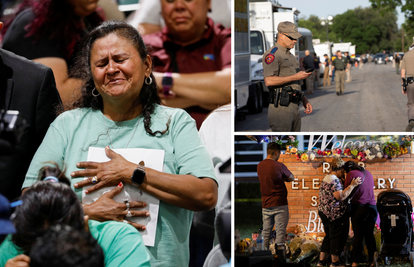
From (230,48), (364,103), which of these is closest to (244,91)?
(230,48)

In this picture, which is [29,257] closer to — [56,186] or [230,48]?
[56,186]

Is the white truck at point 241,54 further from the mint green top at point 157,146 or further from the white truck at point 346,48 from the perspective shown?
the mint green top at point 157,146

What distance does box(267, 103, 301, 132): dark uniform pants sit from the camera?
11.3ft

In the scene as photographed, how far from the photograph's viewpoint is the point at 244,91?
11.5ft

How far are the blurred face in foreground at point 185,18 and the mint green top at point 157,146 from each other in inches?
36.0

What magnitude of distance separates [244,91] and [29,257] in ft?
7.74

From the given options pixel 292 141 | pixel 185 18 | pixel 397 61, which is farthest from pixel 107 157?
pixel 397 61

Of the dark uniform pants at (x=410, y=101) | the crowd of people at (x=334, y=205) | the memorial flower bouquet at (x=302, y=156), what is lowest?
the crowd of people at (x=334, y=205)

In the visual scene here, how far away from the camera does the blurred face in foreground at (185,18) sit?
2801mm

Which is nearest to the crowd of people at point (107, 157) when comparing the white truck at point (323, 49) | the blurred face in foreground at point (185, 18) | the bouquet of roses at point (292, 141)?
the blurred face in foreground at point (185, 18)

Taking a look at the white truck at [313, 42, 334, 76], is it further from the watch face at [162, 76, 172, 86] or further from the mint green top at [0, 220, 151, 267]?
the mint green top at [0, 220, 151, 267]

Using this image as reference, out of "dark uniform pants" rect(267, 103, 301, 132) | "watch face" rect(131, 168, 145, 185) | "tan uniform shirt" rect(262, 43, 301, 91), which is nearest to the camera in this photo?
"watch face" rect(131, 168, 145, 185)

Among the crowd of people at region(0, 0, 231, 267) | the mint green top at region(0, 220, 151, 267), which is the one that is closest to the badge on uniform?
the crowd of people at region(0, 0, 231, 267)

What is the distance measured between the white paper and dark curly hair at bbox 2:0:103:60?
1189mm
